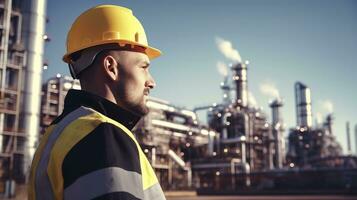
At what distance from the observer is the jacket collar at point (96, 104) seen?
110 centimetres

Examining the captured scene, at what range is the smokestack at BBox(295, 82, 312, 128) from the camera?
4184 centimetres

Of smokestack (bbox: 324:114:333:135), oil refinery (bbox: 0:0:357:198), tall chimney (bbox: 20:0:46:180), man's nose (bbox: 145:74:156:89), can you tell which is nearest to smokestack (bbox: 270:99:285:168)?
oil refinery (bbox: 0:0:357:198)

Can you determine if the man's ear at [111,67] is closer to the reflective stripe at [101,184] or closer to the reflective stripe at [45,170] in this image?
the reflective stripe at [45,170]

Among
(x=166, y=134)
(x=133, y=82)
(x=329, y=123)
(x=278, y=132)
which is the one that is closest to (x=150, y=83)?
(x=133, y=82)

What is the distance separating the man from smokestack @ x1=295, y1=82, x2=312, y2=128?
4313cm

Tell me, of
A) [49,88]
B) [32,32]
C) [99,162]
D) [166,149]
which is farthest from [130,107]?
[166,149]

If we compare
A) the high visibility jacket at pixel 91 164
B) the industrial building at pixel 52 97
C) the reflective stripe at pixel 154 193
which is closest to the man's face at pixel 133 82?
the high visibility jacket at pixel 91 164

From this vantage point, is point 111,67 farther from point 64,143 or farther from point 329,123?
point 329,123

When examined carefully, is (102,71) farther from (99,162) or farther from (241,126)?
(241,126)

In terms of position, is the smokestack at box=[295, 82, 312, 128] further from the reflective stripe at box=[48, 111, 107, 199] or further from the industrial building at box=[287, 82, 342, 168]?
the reflective stripe at box=[48, 111, 107, 199]

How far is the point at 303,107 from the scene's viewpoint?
42375 mm

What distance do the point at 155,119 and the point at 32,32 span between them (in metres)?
16.5

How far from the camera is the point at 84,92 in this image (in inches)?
44.2

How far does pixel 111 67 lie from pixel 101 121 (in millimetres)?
298
